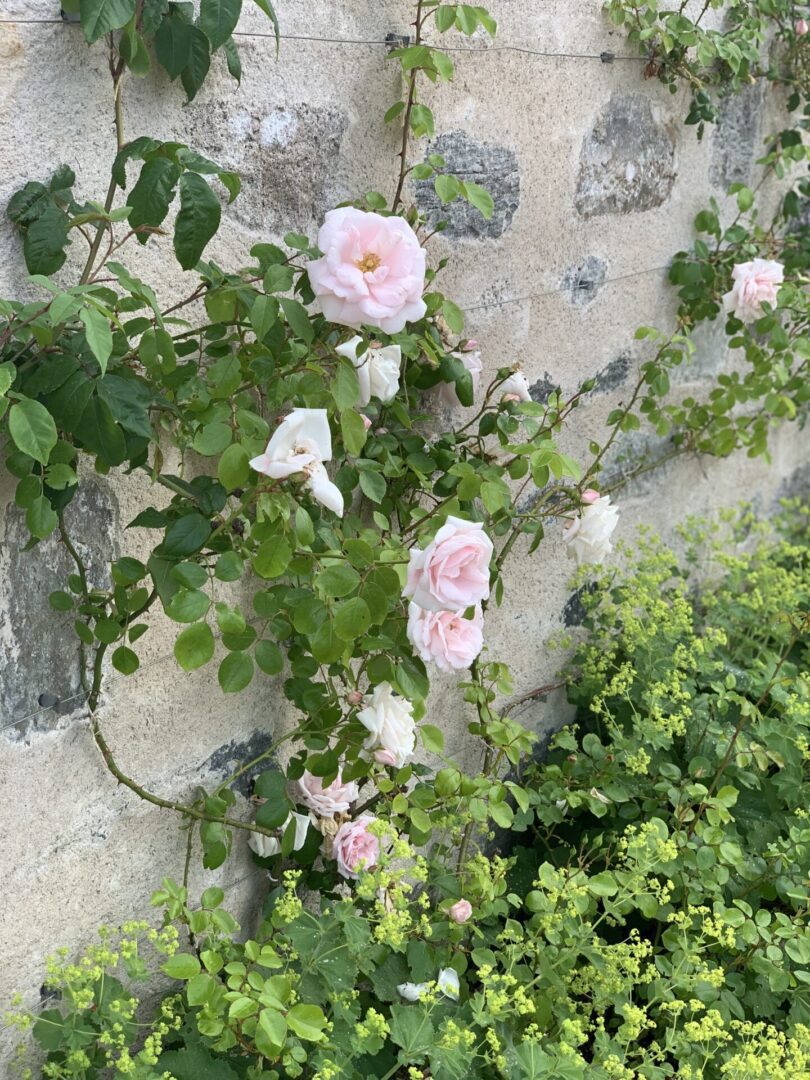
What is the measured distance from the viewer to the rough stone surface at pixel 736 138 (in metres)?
2.73

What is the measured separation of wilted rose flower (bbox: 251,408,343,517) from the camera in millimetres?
1417

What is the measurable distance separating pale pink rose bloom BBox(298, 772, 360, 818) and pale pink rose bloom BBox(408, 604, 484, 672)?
35 cm

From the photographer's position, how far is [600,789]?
2.23 m

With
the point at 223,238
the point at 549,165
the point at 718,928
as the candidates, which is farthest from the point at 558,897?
the point at 549,165

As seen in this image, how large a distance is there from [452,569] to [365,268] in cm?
44

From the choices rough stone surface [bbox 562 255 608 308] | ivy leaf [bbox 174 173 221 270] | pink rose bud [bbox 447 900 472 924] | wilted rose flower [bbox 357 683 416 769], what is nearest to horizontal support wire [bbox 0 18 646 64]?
ivy leaf [bbox 174 173 221 270]

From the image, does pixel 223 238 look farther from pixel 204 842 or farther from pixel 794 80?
pixel 794 80

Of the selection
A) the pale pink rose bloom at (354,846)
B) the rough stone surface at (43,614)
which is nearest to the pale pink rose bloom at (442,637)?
the pale pink rose bloom at (354,846)

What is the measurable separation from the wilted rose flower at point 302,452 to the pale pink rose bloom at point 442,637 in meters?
0.26

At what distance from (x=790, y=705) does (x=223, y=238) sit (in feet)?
4.70

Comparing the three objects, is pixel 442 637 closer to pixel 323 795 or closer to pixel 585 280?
pixel 323 795

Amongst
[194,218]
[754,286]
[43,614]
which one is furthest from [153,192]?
[754,286]

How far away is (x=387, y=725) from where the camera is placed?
5.73ft

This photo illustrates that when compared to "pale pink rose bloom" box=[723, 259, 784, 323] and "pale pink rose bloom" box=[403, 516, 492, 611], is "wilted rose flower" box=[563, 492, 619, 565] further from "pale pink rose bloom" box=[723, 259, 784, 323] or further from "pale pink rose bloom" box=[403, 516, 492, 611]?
"pale pink rose bloom" box=[723, 259, 784, 323]
